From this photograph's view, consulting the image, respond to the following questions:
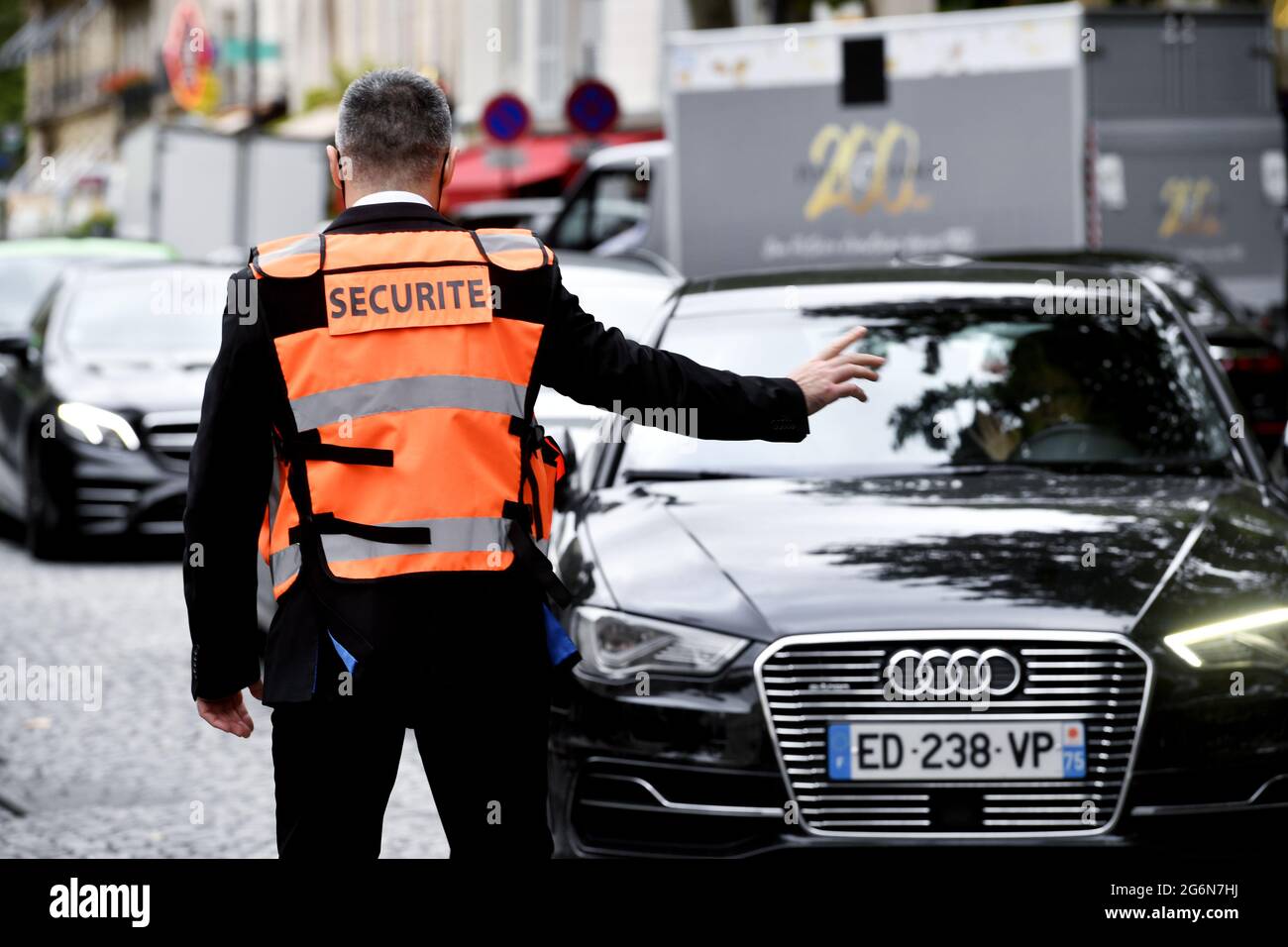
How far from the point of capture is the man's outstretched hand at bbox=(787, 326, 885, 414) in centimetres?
377

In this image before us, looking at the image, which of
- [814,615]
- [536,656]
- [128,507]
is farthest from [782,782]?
[128,507]

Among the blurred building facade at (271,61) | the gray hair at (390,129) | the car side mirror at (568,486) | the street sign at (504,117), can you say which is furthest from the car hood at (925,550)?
the street sign at (504,117)

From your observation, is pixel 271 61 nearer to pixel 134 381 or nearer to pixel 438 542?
pixel 134 381

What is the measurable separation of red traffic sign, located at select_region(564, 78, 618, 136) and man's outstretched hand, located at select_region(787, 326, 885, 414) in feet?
54.5

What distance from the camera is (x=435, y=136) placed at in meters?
3.60

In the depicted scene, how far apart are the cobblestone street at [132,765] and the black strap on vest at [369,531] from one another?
2561 millimetres

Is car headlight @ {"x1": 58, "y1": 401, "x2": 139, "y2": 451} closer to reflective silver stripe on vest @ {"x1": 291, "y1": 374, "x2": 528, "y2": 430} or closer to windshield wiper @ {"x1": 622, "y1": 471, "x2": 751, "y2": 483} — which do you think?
windshield wiper @ {"x1": 622, "y1": 471, "x2": 751, "y2": 483}

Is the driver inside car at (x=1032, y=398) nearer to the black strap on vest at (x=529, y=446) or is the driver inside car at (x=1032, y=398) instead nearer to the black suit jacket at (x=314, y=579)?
the black suit jacket at (x=314, y=579)

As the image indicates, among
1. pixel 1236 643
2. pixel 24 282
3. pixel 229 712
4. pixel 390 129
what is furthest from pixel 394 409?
pixel 24 282

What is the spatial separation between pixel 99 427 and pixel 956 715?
855 centimetres

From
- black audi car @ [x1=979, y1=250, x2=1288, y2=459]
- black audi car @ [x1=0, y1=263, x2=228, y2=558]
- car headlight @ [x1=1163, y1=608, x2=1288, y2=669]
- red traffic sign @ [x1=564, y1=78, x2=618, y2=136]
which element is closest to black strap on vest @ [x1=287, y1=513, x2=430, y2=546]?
car headlight @ [x1=1163, y1=608, x2=1288, y2=669]

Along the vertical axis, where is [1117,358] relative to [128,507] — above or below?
above
